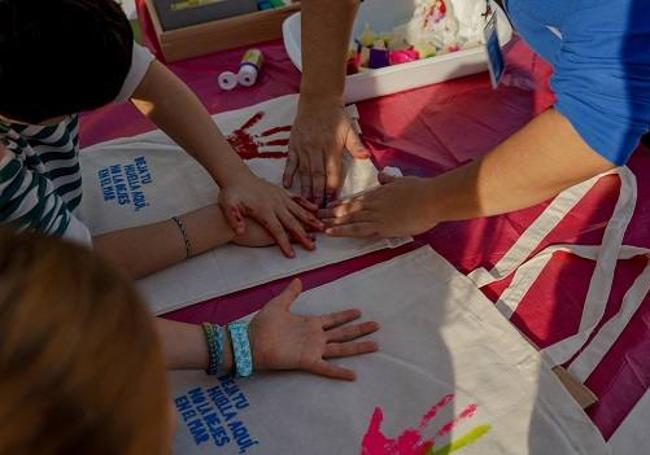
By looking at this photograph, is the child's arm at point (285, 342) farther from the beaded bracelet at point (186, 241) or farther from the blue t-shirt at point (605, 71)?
the blue t-shirt at point (605, 71)

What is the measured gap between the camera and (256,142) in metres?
1.05

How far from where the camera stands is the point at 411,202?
837 millimetres

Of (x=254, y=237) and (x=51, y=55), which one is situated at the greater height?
(x=51, y=55)

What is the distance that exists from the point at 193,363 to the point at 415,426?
0.24 meters

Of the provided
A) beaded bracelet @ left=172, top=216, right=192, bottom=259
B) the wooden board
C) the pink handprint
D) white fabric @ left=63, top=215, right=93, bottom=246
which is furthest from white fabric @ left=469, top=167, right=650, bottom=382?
the wooden board

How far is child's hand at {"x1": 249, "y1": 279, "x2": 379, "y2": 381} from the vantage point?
0.74 m

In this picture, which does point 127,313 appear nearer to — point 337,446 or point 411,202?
point 337,446

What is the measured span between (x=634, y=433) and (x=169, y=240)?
57 centimetres

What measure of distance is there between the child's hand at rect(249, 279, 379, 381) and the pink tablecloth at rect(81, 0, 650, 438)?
7cm

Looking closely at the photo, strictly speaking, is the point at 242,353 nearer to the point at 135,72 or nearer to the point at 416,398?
the point at 416,398

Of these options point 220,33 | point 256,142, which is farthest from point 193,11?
point 256,142

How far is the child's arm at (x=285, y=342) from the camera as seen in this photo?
0.74 m

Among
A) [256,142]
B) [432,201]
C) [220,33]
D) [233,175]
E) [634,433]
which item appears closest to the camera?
[634,433]

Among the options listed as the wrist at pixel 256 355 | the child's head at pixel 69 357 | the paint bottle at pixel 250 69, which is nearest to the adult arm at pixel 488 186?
Answer: the wrist at pixel 256 355
